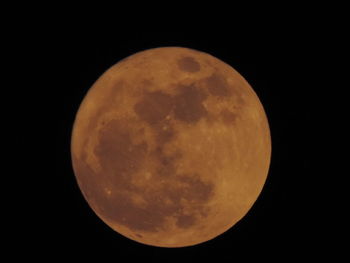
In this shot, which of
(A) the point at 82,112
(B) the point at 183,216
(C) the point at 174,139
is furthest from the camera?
(A) the point at 82,112

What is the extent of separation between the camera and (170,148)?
21.0ft

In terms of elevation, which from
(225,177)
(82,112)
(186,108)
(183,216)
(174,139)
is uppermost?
(82,112)

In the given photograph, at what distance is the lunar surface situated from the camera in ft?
21.1

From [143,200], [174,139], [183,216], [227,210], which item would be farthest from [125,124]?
[227,210]

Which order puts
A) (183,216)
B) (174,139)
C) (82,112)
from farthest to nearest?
(82,112), (183,216), (174,139)

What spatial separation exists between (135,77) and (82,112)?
3.99 ft

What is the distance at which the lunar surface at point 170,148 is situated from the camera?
643 centimetres

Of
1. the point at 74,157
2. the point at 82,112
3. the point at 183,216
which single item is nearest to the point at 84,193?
the point at 74,157

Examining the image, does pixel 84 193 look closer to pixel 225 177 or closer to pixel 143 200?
pixel 143 200

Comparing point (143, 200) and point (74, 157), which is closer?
point (143, 200)

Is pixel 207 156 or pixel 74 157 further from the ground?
pixel 74 157

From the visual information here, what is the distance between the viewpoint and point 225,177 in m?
6.70

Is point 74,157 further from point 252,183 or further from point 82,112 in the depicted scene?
point 252,183

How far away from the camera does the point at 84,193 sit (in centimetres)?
759
